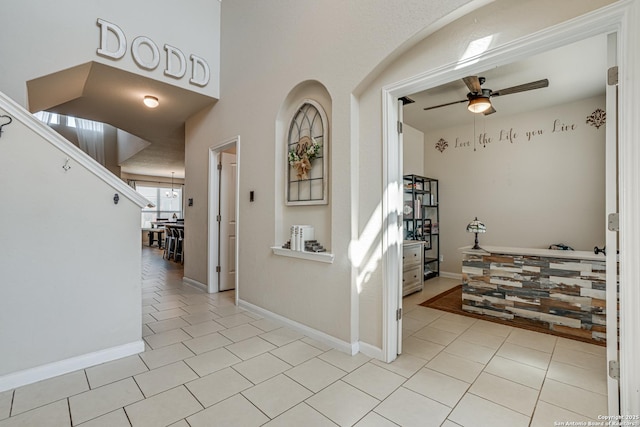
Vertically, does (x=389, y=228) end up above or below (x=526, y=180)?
below

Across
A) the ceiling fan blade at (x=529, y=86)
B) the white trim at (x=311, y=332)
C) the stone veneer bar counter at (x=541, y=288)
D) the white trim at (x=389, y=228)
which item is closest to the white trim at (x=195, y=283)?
the white trim at (x=311, y=332)

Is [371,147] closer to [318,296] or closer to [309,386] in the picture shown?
[318,296]

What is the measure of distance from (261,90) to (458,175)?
3.84 meters

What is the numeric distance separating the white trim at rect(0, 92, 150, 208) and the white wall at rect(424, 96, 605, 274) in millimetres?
5002

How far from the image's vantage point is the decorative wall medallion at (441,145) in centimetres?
556

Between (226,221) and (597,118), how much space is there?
5.54 metres

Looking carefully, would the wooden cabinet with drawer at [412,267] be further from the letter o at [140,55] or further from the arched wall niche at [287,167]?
the letter o at [140,55]

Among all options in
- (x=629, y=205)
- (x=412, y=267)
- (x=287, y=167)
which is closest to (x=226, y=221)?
(x=287, y=167)

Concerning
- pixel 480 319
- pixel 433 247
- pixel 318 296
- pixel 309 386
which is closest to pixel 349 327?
pixel 318 296

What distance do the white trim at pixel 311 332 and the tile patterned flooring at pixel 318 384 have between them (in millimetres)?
Answer: 64

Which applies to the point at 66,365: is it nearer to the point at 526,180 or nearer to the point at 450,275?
the point at 450,275

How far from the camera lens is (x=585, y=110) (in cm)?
417

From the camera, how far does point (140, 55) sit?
3.43 meters

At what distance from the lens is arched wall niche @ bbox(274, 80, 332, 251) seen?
2.87m
